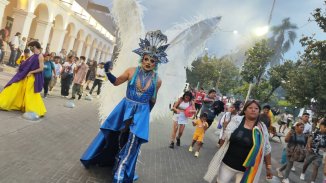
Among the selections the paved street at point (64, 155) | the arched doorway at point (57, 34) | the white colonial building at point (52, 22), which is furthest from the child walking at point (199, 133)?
the arched doorway at point (57, 34)

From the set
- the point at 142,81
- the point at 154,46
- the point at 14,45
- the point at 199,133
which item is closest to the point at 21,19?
the point at 14,45

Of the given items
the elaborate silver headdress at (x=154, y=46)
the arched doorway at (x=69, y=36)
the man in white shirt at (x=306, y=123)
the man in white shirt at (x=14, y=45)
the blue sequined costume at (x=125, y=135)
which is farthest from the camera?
the arched doorway at (x=69, y=36)

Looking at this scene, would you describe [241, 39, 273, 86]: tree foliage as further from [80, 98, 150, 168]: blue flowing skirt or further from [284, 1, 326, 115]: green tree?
[80, 98, 150, 168]: blue flowing skirt

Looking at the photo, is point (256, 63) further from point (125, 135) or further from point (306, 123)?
point (125, 135)

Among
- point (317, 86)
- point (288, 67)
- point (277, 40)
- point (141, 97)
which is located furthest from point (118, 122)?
point (277, 40)

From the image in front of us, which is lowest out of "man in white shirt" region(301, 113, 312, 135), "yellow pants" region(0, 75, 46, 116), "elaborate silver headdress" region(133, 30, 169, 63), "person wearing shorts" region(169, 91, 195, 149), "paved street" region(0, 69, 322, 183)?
"paved street" region(0, 69, 322, 183)

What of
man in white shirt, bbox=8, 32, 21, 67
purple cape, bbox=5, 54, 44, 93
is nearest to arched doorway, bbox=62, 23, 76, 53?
man in white shirt, bbox=8, 32, 21, 67

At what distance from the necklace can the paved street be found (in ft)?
4.49

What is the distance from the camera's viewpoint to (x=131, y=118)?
529 centimetres

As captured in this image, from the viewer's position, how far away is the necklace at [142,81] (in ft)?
17.7

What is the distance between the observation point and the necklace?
540 cm

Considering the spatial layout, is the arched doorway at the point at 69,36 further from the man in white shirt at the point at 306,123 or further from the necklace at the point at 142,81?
the necklace at the point at 142,81

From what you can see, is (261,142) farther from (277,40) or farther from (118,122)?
(277,40)

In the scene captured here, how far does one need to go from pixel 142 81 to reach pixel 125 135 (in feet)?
2.74
